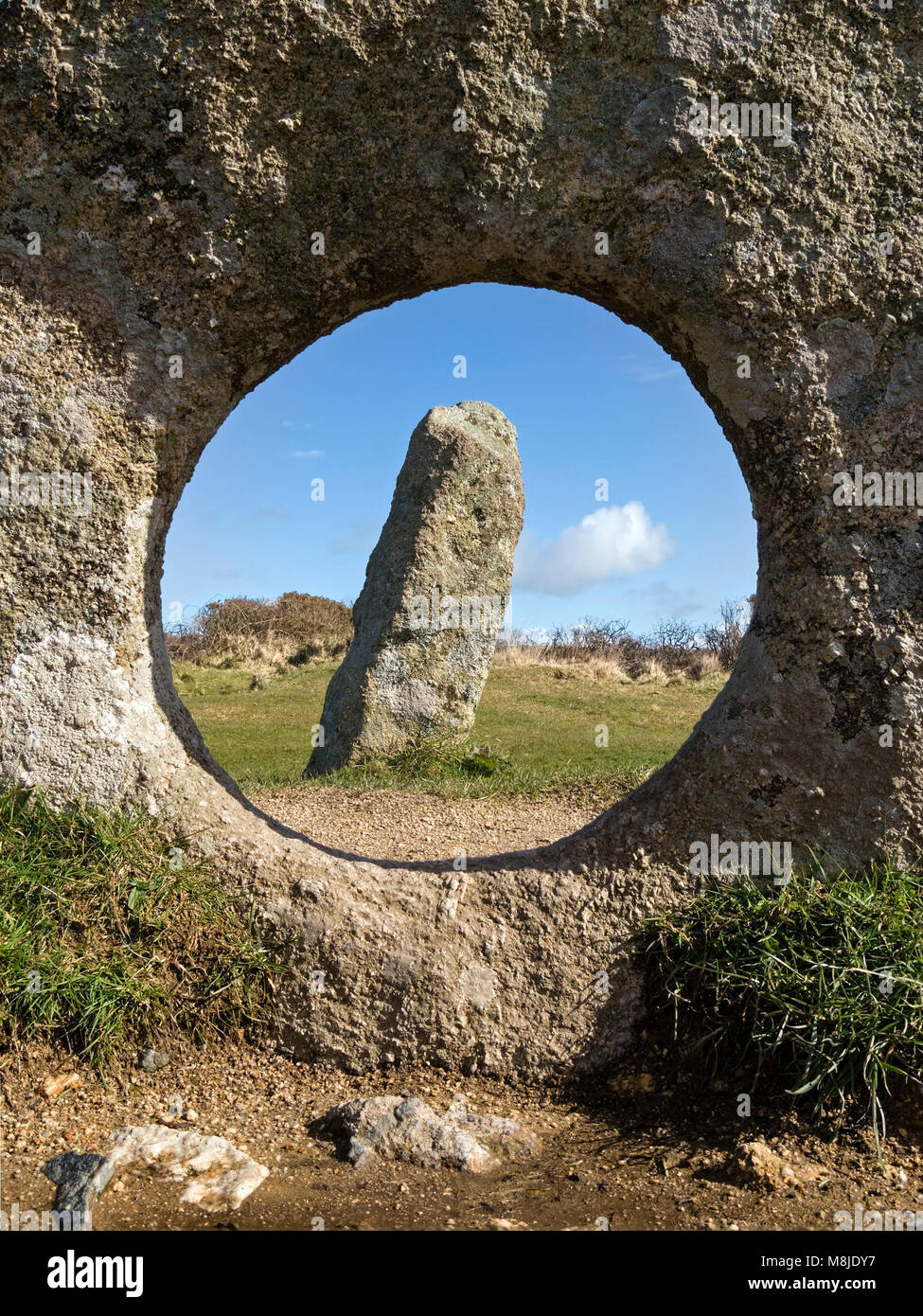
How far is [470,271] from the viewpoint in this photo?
3.98 metres

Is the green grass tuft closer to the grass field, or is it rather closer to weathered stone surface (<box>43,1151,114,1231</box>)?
weathered stone surface (<box>43,1151,114,1231</box>)

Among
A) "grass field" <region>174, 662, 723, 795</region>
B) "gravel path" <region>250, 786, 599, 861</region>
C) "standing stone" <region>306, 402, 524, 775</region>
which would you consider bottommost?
"gravel path" <region>250, 786, 599, 861</region>

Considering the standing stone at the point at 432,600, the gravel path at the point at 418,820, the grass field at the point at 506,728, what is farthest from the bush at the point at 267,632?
the gravel path at the point at 418,820

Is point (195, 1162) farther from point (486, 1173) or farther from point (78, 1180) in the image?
point (486, 1173)

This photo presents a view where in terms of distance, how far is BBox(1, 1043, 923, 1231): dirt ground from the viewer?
2916mm

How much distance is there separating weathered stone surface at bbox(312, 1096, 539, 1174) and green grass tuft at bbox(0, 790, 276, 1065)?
58cm

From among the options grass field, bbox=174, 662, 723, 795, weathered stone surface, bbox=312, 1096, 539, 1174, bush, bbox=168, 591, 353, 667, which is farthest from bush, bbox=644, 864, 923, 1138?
bush, bbox=168, 591, 353, 667

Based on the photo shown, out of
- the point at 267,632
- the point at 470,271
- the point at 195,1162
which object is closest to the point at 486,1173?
the point at 195,1162

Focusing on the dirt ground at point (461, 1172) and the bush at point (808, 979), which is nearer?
the dirt ground at point (461, 1172)

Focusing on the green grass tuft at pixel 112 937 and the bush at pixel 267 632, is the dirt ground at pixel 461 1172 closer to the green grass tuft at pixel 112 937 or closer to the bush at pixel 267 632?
the green grass tuft at pixel 112 937

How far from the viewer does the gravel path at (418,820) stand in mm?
6980

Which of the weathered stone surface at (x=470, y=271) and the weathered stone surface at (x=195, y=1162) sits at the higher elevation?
the weathered stone surface at (x=470, y=271)

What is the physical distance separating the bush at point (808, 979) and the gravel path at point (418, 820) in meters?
3.04

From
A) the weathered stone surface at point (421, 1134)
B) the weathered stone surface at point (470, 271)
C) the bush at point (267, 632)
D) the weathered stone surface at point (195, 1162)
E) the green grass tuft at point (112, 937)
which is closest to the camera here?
the weathered stone surface at point (195, 1162)
